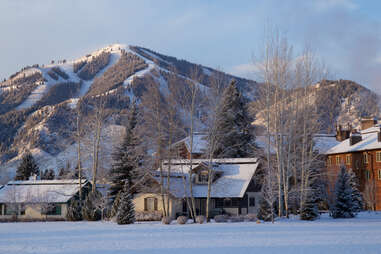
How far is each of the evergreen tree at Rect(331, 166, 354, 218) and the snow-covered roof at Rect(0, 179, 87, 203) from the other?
28013 mm

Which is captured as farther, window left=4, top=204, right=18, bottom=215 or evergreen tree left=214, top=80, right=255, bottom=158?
evergreen tree left=214, top=80, right=255, bottom=158

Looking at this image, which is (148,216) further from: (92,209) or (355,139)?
(355,139)

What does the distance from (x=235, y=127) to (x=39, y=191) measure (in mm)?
25683

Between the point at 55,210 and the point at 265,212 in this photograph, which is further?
the point at 55,210

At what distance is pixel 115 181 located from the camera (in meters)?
43.8

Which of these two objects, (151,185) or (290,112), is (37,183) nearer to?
(151,185)

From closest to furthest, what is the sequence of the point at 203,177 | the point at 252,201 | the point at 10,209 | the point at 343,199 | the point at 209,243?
the point at 209,243 < the point at 343,199 < the point at 252,201 < the point at 203,177 < the point at 10,209

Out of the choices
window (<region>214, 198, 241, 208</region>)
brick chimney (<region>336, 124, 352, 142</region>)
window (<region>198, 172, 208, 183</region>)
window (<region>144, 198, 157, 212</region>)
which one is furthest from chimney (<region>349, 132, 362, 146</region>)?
window (<region>144, 198, 157, 212</region>)

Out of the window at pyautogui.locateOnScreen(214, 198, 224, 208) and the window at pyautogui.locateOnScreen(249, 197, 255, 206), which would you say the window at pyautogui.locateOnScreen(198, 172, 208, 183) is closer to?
the window at pyautogui.locateOnScreen(214, 198, 224, 208)

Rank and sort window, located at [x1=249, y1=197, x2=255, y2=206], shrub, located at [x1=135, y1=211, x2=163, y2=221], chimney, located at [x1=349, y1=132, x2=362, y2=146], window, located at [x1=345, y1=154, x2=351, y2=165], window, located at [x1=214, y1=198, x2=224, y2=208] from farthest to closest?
1. window, located at [x1=345, y1=154, x2=351, y2=165]
2. chimney, located at [x1=349, y1=132, x2=362, y2=146]
3. window, located at [x1=249, y1=197, x2=255, y2=206]
4. window, located at [x1=214, y1=198, x2=224, y2=208]
5. shrub, located at [x1=135, y1=211, x2=163, y2=221]

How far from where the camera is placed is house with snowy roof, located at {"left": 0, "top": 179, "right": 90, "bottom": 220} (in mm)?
46781

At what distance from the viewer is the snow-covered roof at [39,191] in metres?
47.2

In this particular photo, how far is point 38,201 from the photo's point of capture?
46.9 meters

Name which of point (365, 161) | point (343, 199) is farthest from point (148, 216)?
point (365, 161)
